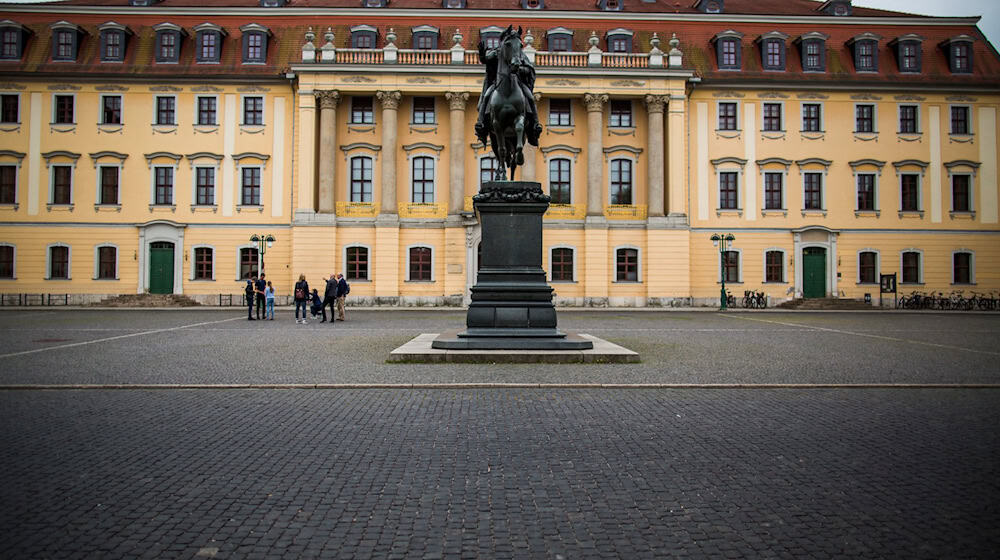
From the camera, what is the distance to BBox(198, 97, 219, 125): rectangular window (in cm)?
3550

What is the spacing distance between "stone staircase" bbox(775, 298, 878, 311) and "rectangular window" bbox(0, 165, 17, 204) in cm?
4406

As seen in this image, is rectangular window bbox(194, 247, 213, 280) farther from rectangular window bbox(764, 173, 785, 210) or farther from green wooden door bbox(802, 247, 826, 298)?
green wooden door bbox(802, 247, 826, 298)

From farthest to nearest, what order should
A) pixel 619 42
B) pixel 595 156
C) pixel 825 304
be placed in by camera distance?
pixel 619 42 < pixel 595 156 < pixel 825 304

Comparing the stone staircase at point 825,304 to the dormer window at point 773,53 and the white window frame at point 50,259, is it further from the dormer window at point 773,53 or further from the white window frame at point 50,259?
the white window frame at point 50,259

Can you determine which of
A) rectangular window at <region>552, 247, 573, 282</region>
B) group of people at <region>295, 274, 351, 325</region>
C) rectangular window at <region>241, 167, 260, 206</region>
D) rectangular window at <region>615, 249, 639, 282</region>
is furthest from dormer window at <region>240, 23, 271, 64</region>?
rectangular window at <region>615, 249, 639, 282</region>

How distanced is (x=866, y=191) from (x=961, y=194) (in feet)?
19.0

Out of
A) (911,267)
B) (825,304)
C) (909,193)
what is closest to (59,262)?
(825,304)

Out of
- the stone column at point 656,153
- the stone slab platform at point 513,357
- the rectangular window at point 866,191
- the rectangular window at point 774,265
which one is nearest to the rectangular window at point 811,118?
the rectangular window at point 866,191

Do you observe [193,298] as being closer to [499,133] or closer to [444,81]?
[444,81]

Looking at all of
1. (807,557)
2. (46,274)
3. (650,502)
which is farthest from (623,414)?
(46,274)

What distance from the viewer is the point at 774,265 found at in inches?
1433

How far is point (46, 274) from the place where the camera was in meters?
34.8

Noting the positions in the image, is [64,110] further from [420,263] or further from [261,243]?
[420,263]

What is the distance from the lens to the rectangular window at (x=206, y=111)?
3550 cm
